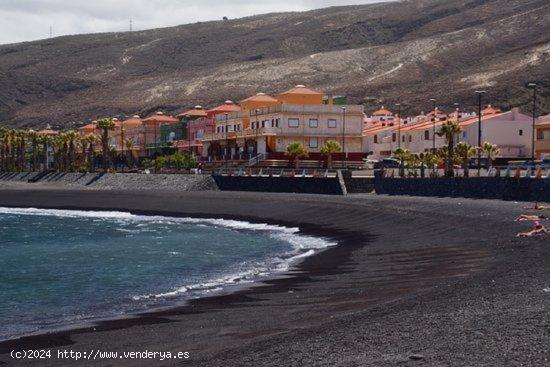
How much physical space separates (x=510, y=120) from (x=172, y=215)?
41.7 metres

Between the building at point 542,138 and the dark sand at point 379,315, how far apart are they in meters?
51.0

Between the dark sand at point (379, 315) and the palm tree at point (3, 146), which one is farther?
the palm tree at point (3, 146)

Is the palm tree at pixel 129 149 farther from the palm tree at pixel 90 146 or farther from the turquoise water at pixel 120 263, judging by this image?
the turquoise water at pixel 120 263

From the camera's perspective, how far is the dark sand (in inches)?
516

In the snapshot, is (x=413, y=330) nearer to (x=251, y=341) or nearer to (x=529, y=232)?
(x=251, y=341)

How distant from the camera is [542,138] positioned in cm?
8631

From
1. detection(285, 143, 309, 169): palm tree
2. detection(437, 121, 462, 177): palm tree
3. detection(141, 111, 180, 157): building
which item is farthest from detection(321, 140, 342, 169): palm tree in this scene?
detection(141, 111, 180, 157): building

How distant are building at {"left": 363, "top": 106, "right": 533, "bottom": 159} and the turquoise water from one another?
4137cm

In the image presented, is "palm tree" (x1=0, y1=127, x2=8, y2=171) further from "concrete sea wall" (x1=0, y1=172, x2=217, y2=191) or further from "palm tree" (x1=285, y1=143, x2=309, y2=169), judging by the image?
"palm tree" (x1=285, y1=143, x2=309, y2=169)

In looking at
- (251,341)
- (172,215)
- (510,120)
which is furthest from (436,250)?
(510,120)

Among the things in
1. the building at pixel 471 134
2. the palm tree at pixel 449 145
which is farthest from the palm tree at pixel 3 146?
the palm tree at pixel 449 145

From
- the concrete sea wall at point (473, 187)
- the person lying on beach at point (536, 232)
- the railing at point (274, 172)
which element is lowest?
the person lying on beach at point (536, 232)

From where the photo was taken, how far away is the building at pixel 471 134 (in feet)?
308

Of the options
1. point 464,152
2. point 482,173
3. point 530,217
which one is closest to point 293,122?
point 464,152
